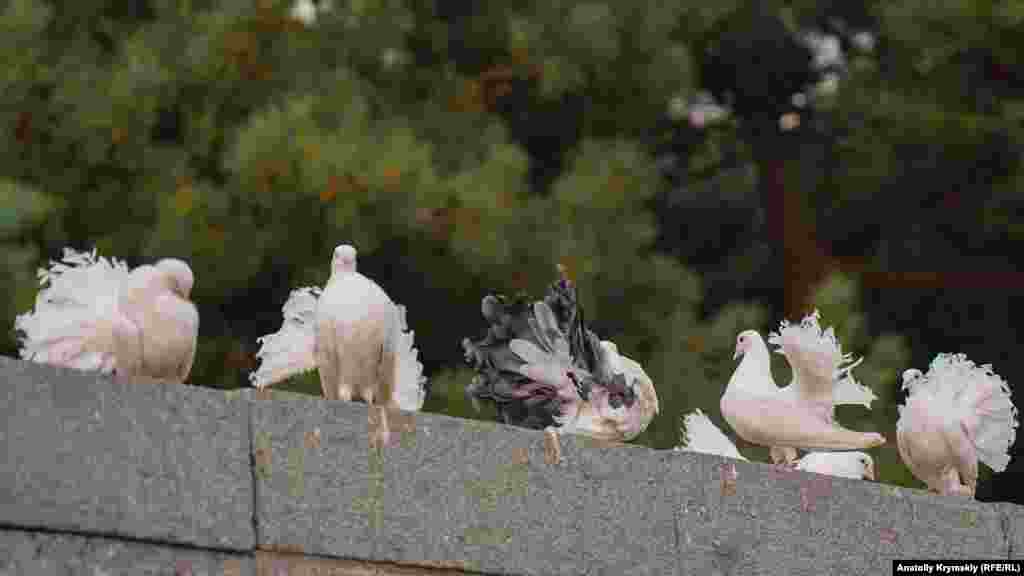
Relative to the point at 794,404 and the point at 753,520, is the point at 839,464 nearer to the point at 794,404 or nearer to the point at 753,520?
the point at 794,404

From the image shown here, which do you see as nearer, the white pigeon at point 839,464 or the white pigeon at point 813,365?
the white pigeon at point 813,365

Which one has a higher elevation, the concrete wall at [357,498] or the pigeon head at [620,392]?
the pigeon head at [620,392]

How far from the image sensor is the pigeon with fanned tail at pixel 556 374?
18.8 feet

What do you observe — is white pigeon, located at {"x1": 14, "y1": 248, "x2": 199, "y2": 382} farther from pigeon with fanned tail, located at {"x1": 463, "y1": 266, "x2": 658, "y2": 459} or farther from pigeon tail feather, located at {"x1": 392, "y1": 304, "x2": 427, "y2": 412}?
pigeon with fanned tail, located at {"x1": 463, "y1": 266, "x2": 658, "y2": 459}

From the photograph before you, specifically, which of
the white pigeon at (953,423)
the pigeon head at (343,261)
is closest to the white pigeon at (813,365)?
the white pigeon at (953,423)

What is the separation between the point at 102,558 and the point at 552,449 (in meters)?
1.24

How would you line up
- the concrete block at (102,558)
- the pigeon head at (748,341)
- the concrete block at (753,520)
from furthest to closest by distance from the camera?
the pigeon head at (748,341) → the concrete block at (753,520) → the concrete block at (102,558)

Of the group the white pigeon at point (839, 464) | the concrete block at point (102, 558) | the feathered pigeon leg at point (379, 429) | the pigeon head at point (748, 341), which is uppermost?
the pigeon head at point (748, 341)

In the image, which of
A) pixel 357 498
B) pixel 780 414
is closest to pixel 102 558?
pixel 357 498

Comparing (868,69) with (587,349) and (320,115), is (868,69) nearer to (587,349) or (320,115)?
(320,115)

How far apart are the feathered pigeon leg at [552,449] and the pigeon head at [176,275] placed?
936 millimetres

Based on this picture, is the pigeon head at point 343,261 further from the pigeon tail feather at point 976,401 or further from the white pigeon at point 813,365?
the pigeon tail feather at point 976,401

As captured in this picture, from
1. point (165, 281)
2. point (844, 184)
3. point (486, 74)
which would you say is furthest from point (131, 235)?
point (165, 281)

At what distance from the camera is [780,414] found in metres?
5.97
